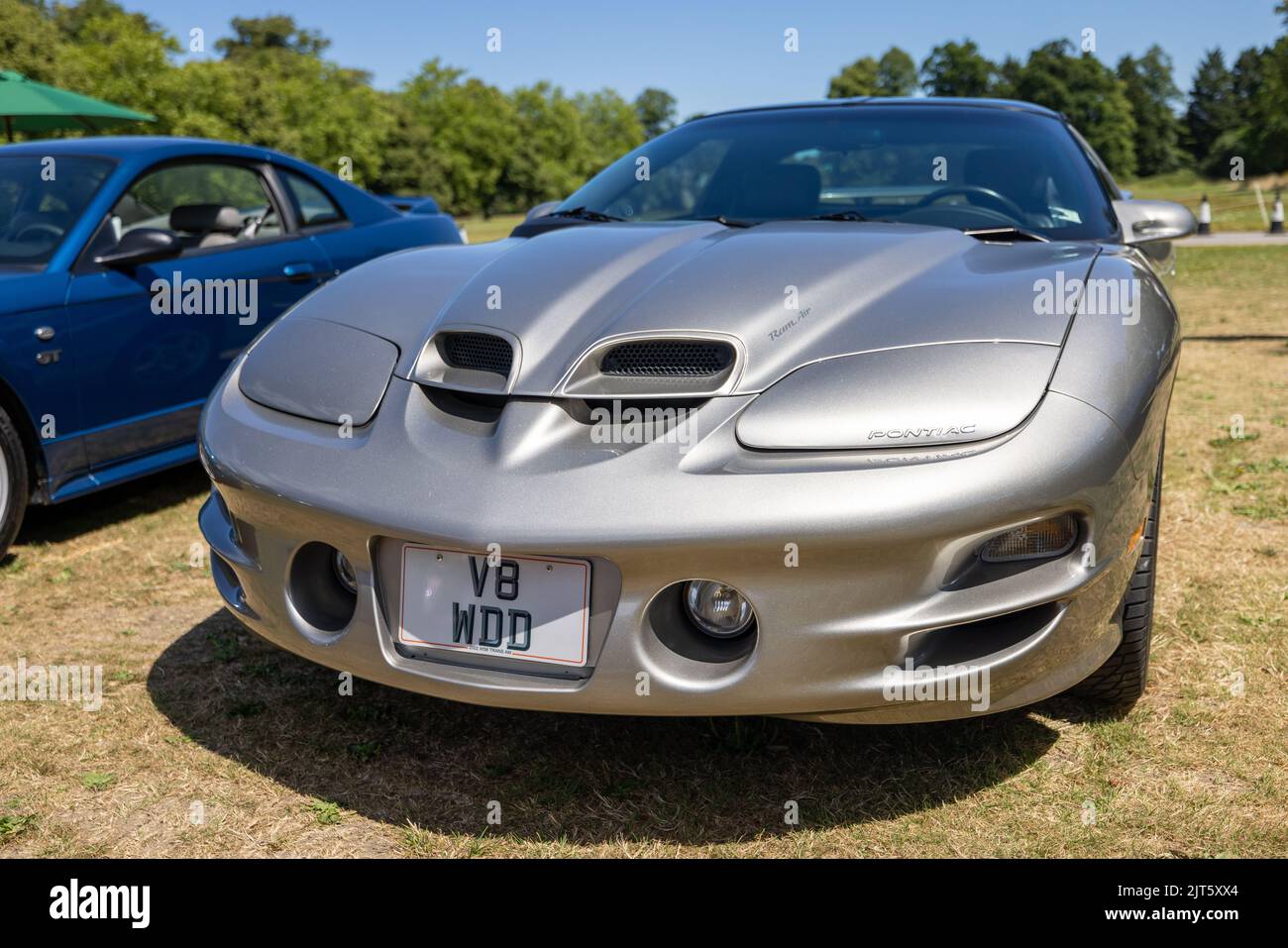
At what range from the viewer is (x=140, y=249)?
153 inches

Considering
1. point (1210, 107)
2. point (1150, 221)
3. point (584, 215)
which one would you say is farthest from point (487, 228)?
point (1210, 107)

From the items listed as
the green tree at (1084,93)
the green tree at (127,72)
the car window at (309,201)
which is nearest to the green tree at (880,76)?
the green tree at (1084,93)

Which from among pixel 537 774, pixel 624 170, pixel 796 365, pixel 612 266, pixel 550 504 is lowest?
pixel 537 774

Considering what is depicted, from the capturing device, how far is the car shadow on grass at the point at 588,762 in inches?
80.4

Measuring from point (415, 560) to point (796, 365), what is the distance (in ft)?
2.39

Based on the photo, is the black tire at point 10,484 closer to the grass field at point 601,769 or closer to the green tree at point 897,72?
the grass field at point 601,769

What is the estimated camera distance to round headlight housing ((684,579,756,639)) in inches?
69.8

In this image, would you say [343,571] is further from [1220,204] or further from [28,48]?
[28,48]

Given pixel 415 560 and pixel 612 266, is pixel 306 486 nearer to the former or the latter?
pixel 415 560

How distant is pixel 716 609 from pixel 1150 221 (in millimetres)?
1842

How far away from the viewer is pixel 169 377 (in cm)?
402

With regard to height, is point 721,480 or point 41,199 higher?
point 41,199

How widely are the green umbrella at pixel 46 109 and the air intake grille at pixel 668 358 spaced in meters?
8.48
